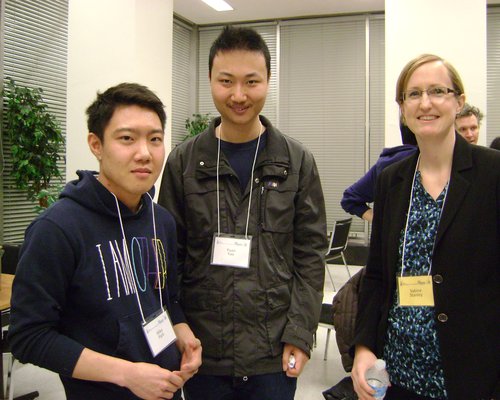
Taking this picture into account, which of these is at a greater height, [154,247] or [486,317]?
[154,247]

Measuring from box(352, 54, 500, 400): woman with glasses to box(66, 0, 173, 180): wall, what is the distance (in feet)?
11.6

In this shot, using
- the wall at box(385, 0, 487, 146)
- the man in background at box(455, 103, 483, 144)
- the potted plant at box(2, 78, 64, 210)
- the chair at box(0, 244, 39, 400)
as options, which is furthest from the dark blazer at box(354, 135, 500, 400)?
the potted plant at box(2, 78, 64, 210)

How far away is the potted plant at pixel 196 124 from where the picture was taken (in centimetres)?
753

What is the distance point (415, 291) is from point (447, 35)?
147 inches

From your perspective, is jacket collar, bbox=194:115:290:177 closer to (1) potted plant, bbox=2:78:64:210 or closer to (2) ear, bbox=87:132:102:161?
(2) ear, bbox=87:132:102:161

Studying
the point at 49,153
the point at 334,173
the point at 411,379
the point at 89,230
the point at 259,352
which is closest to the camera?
the point at 89,230

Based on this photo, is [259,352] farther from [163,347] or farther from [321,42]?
[321,42]

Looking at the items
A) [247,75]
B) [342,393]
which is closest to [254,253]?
[247,75]

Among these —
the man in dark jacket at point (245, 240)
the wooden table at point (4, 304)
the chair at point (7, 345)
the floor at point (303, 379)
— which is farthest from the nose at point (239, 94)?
the floor at point (303, 379)

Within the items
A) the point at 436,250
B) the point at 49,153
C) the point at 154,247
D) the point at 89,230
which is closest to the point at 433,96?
the point at 436,250

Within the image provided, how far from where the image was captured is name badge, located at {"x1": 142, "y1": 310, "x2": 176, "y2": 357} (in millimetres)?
1221

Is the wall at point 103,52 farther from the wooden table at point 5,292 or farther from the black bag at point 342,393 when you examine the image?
the black bag at point 342,393

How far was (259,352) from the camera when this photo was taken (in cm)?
144

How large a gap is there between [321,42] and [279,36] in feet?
2.32
